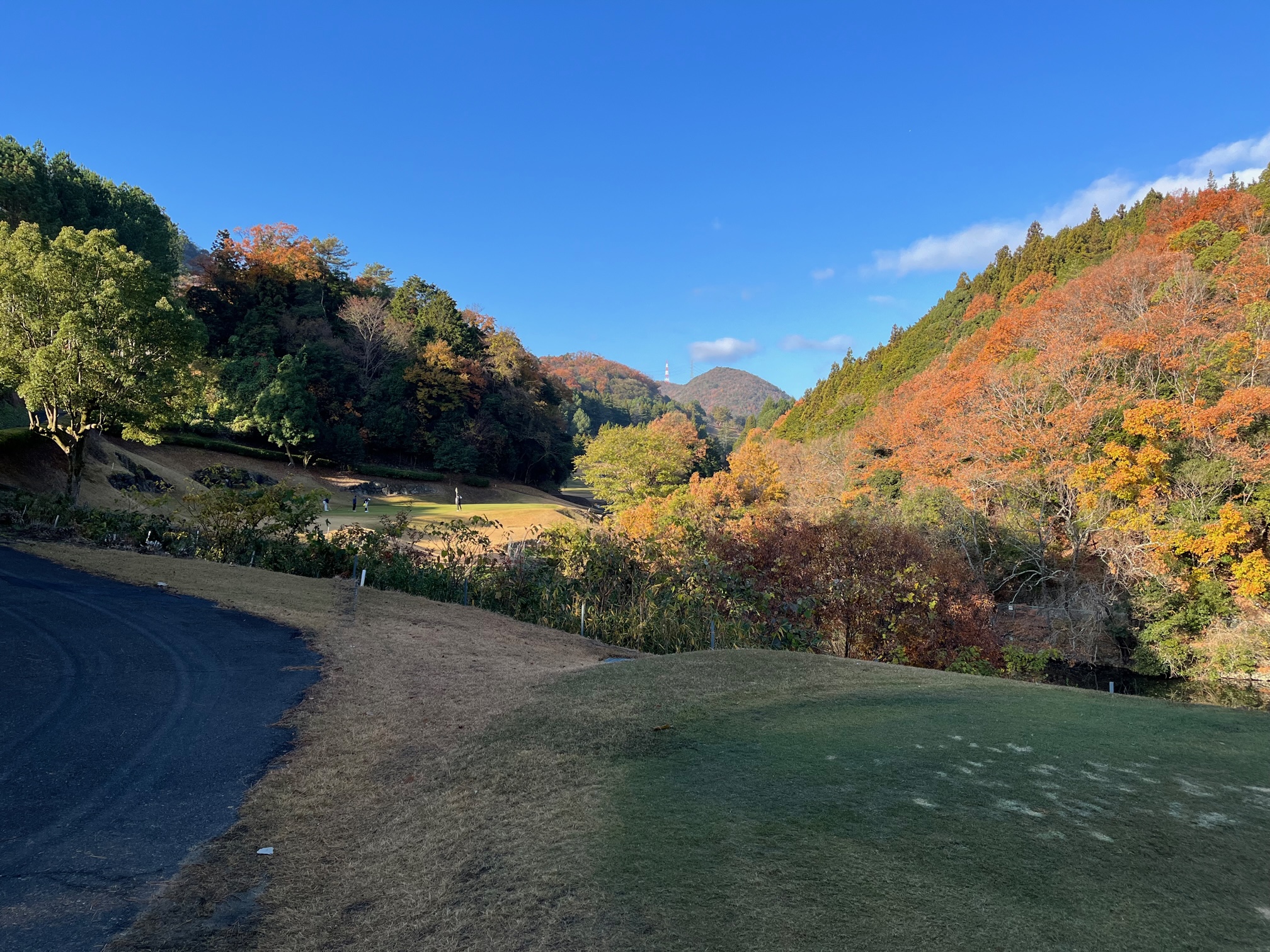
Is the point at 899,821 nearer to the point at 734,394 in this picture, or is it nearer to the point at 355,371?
the point at 355,371

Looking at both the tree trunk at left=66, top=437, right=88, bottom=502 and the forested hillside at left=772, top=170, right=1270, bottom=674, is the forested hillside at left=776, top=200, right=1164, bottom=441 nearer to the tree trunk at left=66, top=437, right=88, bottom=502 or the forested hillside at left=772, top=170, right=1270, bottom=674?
the forested hillside at left=772, top=170, right=1270, bottom=674

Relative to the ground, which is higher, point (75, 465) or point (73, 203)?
point (73, 203)

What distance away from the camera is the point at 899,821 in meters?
3.06

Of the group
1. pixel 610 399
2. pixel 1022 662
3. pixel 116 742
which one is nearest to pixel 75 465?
pixel 116 742

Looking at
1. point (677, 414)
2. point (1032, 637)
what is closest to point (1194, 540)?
point (1032, 637)

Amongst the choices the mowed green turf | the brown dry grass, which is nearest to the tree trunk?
the brown dry grass

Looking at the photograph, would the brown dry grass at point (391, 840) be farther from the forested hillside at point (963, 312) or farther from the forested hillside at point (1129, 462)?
the forested hillside at point (963, 312)

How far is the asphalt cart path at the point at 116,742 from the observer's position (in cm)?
278

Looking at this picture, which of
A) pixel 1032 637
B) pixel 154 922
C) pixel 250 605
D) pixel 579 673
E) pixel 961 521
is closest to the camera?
pixel 154 922

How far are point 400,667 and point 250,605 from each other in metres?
3.48

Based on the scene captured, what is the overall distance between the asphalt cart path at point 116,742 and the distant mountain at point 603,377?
101 m

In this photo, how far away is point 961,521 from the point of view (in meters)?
22.3

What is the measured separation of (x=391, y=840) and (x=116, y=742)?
2.59 m

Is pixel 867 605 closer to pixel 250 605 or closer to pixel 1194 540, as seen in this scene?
pixel 250 605
